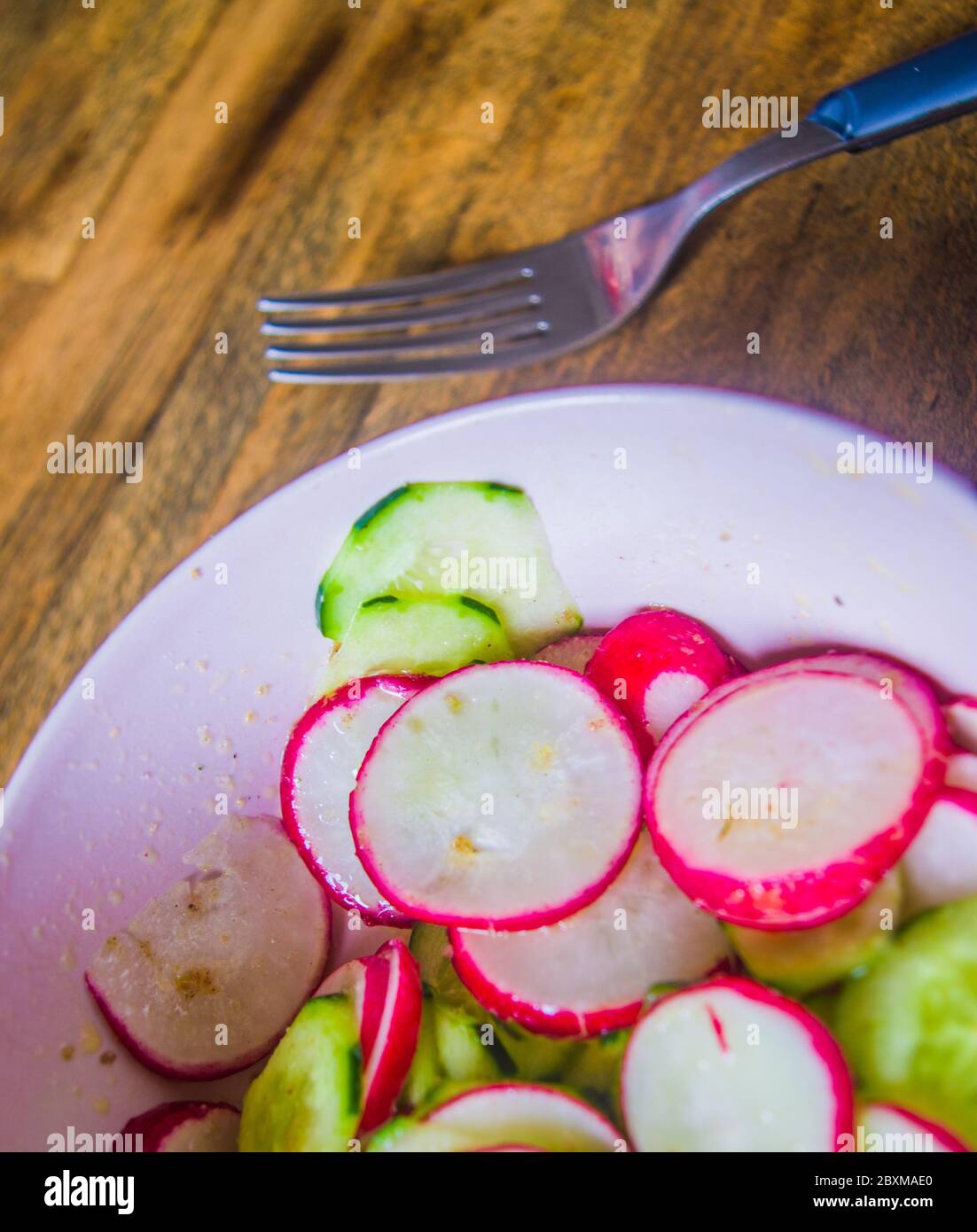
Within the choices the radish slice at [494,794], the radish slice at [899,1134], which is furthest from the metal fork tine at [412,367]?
the radish slice at [899,1134]

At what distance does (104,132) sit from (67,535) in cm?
56

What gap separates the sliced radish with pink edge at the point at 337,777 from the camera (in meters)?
0.93

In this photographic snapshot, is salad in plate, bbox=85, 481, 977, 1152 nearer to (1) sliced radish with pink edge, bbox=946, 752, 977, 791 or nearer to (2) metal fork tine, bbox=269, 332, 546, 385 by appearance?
(1) sliced radish with pink edge, bbox=946, 752, 977, 791

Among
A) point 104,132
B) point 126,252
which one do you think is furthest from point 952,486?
point 104,132

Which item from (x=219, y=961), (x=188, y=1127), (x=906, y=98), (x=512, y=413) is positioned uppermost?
(x=906, y=98)

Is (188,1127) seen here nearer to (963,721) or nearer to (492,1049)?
(492,1049)

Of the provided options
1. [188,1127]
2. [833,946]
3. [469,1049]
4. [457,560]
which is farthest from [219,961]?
[833,946]

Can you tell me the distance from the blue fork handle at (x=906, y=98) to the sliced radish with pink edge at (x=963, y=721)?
49 centimetres

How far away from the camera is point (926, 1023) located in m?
0.71

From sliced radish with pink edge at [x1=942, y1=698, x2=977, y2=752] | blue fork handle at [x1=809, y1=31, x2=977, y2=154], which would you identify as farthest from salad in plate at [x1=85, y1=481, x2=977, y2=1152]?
blue fork handle at [x1=809, y1=31, x2=977, y2=154]

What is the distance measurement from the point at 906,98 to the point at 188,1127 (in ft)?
3.28

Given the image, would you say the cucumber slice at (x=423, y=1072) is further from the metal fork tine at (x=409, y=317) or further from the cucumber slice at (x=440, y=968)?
the metal fork tine at (x=409, y=317)
